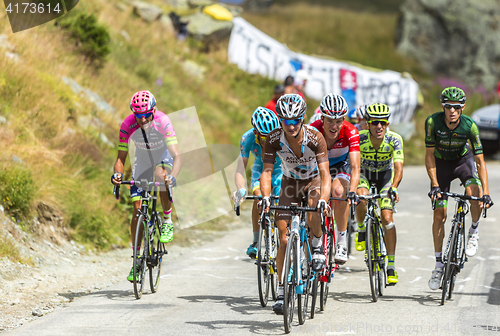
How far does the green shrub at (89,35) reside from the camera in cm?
1619

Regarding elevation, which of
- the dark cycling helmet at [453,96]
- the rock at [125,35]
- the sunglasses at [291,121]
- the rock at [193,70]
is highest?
the rock at [125,35]

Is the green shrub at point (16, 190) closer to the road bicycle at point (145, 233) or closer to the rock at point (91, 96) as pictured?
the road bicycle at point (145, 233)

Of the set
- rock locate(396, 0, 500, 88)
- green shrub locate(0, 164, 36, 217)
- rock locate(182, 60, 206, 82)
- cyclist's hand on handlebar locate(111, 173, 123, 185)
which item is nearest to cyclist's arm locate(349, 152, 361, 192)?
cyclist's hand on handlebar locate(111, 173, 123, 185)

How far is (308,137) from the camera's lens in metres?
6.25

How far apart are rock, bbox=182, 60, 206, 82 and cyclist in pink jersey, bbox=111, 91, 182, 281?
575 inches

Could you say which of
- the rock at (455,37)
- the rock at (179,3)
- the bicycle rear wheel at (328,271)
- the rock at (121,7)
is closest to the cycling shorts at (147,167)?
the bicycle rear wheel at (328,271)

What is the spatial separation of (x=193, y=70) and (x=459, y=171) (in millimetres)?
16134

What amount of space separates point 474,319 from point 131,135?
14.6 ft

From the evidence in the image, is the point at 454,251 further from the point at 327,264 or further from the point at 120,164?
the point at 120,164

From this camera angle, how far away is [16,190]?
900cm

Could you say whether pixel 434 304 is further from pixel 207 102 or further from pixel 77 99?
pixel 207 102

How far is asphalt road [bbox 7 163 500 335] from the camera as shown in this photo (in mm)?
6094

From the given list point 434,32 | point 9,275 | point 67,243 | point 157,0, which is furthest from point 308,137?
point 434,32

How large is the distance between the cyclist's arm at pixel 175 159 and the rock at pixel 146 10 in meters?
17.9
